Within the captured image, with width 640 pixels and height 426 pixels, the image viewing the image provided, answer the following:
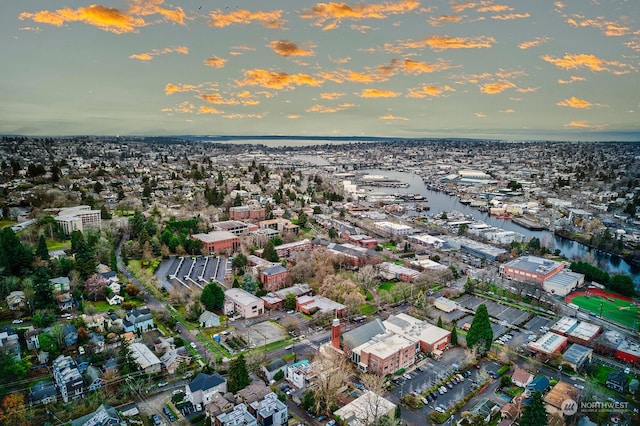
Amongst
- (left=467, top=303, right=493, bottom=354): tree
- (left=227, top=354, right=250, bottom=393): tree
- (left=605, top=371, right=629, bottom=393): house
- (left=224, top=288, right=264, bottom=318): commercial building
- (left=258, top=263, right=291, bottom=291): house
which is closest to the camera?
(left=227, top=354, right=250, bottom=393): tree

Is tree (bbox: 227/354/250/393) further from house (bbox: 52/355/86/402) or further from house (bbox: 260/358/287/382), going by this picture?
house (bbox: 52/355/86/402)

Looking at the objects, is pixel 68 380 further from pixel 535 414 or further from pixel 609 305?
pixel 609 305

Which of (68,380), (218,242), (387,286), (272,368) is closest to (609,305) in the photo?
(387,286)

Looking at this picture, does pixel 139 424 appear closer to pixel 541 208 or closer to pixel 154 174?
pixel 541 208

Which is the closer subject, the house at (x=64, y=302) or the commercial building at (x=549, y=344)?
the commercial building at (x=549, y=344)

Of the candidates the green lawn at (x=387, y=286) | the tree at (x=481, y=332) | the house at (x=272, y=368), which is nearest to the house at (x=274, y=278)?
the green lawn at (x=387, y=286)

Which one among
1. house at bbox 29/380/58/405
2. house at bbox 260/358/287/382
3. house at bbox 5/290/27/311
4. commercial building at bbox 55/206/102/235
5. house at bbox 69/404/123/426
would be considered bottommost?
house at bbox 260/358/287/382

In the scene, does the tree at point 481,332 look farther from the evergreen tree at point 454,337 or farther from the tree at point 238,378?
the tree at point 238,378

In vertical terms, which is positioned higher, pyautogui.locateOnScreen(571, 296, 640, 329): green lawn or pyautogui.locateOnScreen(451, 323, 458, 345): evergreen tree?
pyautogui.locateOnScreen(451, 323, 458, 345): evergreen tree

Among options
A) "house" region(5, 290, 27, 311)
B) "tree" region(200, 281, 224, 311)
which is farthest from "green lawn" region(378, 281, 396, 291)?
"house" region(5, 290, 27, 311)
